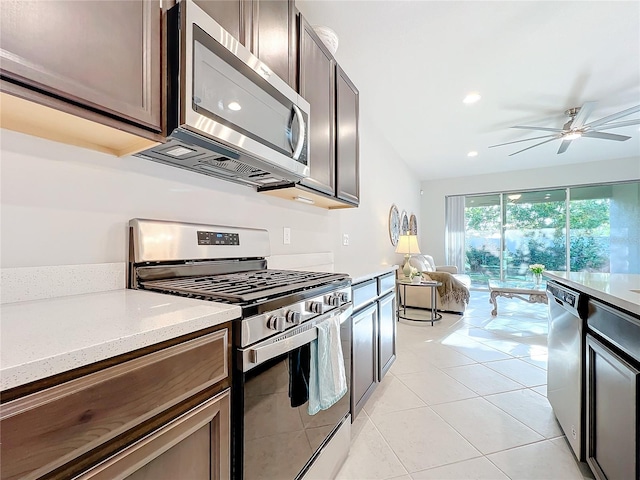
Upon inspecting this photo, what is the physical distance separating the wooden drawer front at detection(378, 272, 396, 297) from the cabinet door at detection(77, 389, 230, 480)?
1.42 metres

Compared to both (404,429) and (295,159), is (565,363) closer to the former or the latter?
(404,429)

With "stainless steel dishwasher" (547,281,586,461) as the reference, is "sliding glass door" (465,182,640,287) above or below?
above

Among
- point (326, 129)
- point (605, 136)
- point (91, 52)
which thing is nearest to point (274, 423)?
point (91, 52)

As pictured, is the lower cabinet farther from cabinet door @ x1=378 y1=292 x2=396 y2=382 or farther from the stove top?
the stove top

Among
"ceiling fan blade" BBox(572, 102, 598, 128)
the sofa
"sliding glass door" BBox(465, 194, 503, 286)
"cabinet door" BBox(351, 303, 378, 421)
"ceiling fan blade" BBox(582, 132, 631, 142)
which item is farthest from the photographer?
"sliding glass door" BBox(465, 194, 503, 286)

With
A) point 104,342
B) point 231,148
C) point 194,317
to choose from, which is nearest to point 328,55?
point 231,148

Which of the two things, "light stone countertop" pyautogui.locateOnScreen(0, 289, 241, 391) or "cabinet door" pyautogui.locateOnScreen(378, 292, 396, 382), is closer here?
"light stone countertop" pyautogui.locateOnScreen(0, 289, 241, 391)

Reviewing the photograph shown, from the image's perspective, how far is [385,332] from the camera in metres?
2.18

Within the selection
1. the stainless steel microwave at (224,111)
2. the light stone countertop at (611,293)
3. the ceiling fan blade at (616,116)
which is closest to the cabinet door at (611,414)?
the light stone countertop at (611,293)

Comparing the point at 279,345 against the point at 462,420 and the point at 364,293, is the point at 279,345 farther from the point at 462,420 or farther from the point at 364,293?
the point at 462,420

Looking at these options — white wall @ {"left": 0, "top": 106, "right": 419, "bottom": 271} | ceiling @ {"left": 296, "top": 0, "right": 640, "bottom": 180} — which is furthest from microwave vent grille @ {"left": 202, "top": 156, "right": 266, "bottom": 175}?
ceiling @ {"left": 296, "top": 0, "right": 640, "bottom": 180}

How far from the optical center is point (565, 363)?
160 cm

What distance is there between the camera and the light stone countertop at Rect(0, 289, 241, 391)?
0.48 meters

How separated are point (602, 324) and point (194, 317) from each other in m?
1.57
